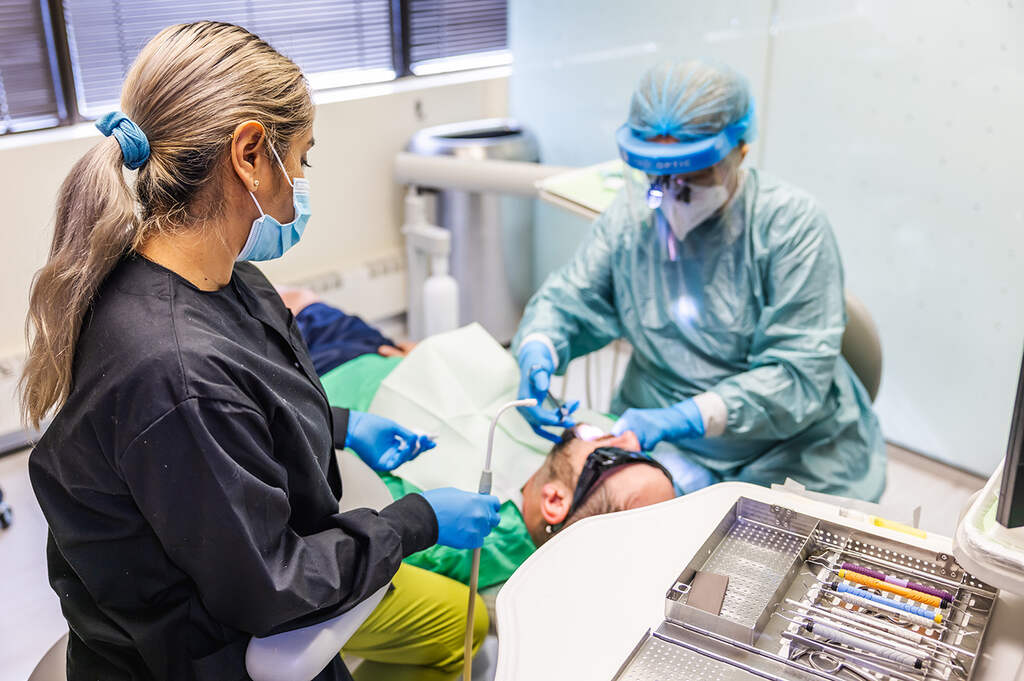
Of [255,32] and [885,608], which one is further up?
[255,32]

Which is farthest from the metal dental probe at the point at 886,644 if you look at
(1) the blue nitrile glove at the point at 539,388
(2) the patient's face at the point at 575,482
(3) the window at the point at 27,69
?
(3) the window at the point at 27,69

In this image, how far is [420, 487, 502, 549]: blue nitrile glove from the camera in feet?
4.27

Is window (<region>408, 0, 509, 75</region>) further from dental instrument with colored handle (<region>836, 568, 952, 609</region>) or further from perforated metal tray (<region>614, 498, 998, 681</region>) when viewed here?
dental instrument with colored handle (<region>836, 568, 952, 609</region>)

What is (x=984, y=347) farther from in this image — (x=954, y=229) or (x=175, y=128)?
(x=175, y=128)

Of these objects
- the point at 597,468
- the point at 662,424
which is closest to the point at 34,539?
the point at 597,468

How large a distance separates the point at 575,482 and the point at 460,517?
48 centimetres

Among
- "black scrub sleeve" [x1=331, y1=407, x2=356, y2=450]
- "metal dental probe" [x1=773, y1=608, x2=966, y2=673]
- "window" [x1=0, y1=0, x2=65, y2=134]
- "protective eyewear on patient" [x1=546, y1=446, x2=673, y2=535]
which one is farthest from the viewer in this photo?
"window" [x1=0, y1=0, x2=65, y2=134]

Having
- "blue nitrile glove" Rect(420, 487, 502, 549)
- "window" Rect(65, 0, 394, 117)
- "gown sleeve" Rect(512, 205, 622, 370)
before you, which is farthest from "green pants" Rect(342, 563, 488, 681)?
"window" Rect(65, 0, 394, 117)

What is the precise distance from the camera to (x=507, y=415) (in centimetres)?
203

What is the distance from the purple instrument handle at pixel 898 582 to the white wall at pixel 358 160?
2017mm

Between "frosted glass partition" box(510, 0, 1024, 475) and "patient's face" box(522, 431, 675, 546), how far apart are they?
1269 millimetres

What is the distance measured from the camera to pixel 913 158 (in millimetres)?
2521

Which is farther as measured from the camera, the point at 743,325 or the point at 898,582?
the point at 743,325

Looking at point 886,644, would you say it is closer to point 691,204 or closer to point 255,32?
point 691,204
